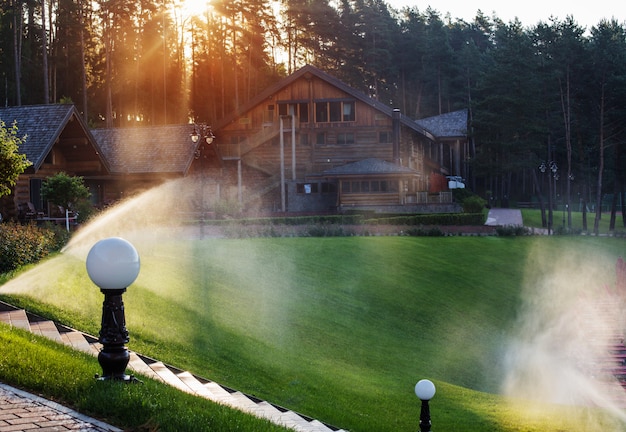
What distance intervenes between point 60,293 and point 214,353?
3553 millimetres

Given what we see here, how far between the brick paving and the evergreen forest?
50658mm

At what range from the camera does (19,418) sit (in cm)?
800

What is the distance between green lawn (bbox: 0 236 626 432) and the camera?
45.5 feet

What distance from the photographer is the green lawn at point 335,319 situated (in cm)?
1388

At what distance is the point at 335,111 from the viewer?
61.8 metres

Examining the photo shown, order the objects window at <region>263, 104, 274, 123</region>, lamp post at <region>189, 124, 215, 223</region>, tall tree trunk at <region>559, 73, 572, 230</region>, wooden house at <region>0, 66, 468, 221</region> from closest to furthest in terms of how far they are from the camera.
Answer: lamp post at <region>189, 124, 215, 223</region>
wooden house at <region>0, 66, 468, 221</region>
tall tree trunk at <region>559, 73, 572, 230</region>
window at <region>263, 104, 274, 123</region>

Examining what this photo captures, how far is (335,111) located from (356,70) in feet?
125

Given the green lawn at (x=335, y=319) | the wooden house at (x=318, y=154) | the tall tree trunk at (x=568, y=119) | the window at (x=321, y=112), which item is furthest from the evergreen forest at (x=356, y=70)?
the green lawn at (x=335, y=319)

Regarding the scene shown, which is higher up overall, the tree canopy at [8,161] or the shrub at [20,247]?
the tree canopy at [8,161]

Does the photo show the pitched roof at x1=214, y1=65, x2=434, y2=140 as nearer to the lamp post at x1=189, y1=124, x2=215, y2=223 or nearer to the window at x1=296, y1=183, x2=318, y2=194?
the window at x1=296, y1=183, x2=318, y2=194

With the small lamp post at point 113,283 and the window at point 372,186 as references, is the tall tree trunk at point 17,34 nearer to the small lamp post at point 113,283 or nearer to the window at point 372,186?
the window at point 372,186

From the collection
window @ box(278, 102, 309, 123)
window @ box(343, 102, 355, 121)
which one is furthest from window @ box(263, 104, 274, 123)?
window @ box(343, 102, 355, 121)

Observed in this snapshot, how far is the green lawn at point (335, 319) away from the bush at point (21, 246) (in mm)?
564

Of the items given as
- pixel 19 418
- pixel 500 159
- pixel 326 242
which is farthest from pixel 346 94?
pixel 19 418
